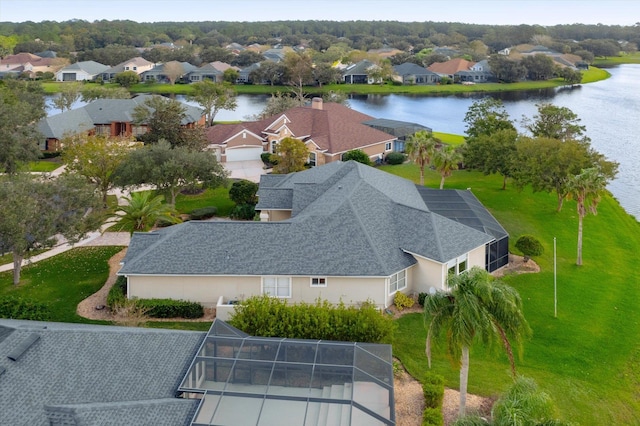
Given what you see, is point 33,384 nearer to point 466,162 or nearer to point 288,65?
point 466,162

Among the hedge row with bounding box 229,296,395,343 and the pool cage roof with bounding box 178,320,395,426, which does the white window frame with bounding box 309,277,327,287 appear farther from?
the pool cage roof with bounding box 178,320,395,426

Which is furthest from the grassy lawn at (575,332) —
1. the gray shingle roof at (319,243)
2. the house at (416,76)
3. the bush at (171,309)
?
the house at (416,76)

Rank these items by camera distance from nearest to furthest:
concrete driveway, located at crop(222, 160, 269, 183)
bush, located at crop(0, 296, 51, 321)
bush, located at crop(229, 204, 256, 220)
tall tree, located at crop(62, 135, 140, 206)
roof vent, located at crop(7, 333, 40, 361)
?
roof vent, located at crop(7, 333, 40, 361) → bush, located at crop(0, 296, 51, 321) → tall tree, located at crop(62, 135, 140, 206) → bush, located at crop(229, 204, 256, 220) → concrete driveway, located at crop(222, 160, 269, 183)

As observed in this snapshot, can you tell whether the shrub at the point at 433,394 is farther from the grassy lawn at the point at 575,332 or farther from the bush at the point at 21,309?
the bush at the point at 21,309

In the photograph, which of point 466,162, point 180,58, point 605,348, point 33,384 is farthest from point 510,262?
point 180,58

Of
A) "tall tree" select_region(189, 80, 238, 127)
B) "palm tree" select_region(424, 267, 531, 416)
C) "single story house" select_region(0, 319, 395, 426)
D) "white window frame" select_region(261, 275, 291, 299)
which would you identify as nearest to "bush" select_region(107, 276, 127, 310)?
"white window frame" select_region(261, 275, 291, 299)

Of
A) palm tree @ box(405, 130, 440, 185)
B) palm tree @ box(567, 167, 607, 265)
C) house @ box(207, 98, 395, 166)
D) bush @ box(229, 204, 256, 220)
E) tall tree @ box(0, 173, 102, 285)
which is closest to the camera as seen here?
tall tree @ box(0, 173, 102, 285)

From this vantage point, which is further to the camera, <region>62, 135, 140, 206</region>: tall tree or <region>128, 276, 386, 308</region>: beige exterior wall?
<region>62, 135, 140, 206</region>: tall tree
